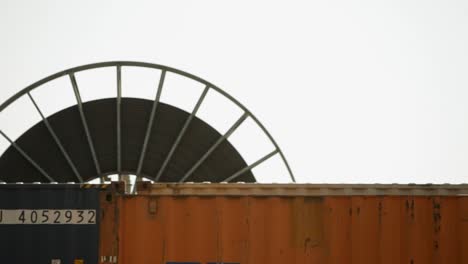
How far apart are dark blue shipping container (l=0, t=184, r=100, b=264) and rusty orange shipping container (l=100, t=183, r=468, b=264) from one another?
452 millimetres

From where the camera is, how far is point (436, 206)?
12148mm

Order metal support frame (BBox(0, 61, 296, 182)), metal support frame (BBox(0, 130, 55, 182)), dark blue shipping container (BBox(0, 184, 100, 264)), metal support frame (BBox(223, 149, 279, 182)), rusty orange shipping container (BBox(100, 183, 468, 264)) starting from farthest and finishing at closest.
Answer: metal support frame (BBox(223, 149, 279, 182)), metal support frame (BBox(0, 61, 296, 182)), metal support frame (BBox(0, 130, 55, 182)), dark blue shipping container (BBox(0, 184, 100, 264)), rusty orange shipping container (BBox(100, 183, 468, 264))

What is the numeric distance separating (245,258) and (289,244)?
95 cm

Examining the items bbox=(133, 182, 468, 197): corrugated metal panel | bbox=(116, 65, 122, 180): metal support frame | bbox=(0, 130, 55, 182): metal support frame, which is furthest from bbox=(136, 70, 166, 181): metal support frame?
bbox=(133, 182, 468, 197): corrugated metal panel

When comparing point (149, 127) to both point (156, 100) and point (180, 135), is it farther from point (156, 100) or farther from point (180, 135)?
point (180, 135)

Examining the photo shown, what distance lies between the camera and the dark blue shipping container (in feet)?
39.9

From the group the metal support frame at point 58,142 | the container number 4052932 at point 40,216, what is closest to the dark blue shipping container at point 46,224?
the container number 4052932 at point 40,216

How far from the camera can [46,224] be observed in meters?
A: 12.2

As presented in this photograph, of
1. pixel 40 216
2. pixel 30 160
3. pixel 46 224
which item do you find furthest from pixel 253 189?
pixel 30 160

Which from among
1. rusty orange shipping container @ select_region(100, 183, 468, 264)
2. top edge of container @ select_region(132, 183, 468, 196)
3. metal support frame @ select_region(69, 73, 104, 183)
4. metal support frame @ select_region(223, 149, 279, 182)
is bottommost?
rusty orange shipping container @ select_region(100, 183, 468, 264)

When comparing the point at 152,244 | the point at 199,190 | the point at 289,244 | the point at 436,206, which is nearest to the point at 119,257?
the point at 152,244

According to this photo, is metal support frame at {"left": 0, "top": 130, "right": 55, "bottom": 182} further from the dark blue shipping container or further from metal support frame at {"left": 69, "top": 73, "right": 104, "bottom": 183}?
the dark blue shipping container

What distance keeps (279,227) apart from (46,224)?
4.85 metres

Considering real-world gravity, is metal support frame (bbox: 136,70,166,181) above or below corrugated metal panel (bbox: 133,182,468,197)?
above
